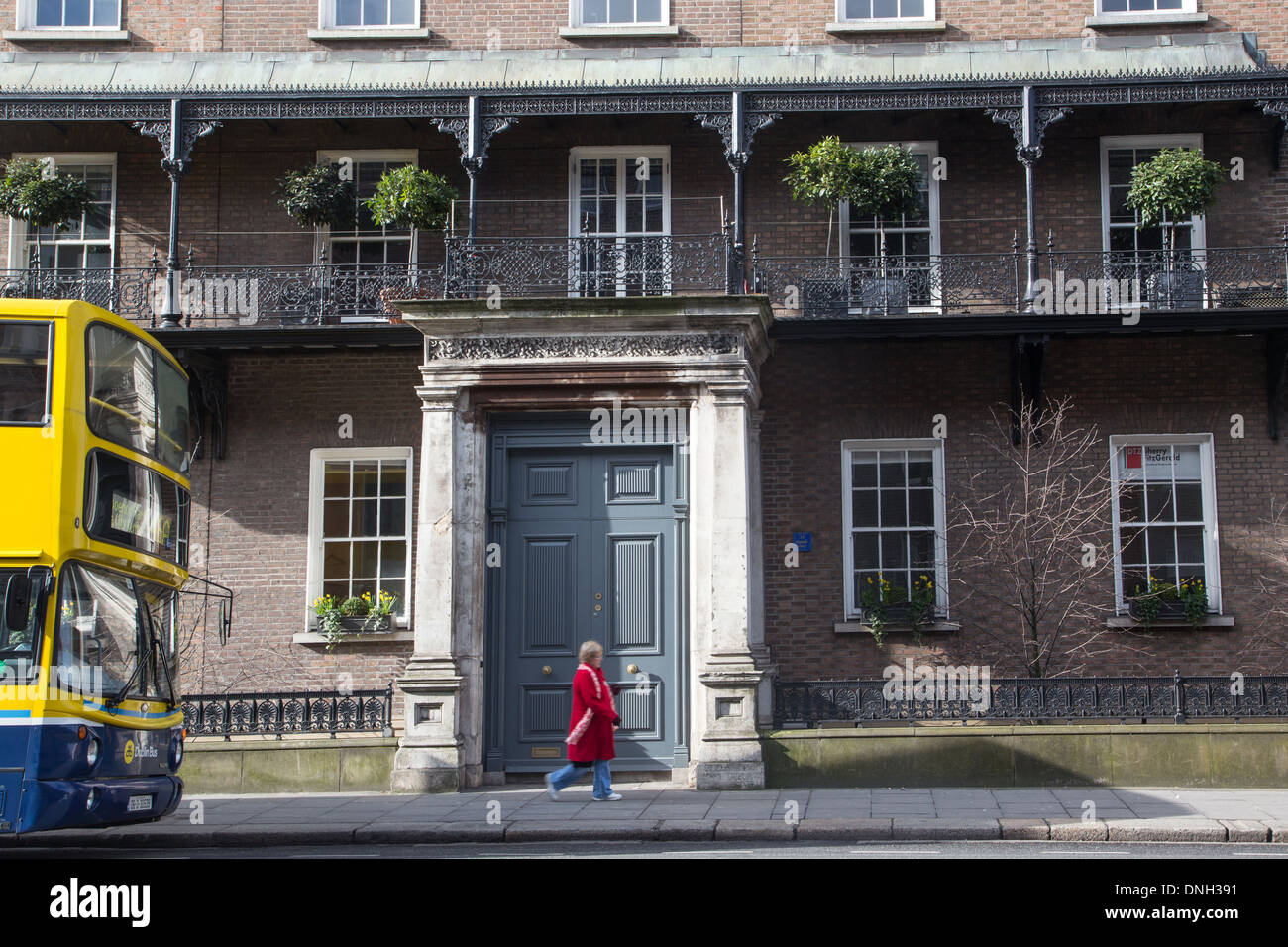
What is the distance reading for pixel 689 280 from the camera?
16.8m

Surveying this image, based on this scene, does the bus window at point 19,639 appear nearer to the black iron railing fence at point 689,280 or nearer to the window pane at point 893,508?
the black iron railing fence at point 689,280

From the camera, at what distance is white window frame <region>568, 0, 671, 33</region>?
701 inches

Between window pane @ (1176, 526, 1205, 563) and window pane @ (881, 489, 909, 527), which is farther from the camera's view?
window pane @ (881, 489, 909, 527)

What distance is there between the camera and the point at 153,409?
12.2m

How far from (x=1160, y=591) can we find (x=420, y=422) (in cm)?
914

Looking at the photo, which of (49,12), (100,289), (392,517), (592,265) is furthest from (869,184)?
(49,12)

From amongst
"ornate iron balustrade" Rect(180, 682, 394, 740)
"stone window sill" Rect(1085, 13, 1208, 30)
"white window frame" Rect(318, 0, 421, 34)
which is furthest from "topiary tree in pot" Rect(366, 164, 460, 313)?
"stone window sill" Rect(1085, 13, 1208, 30)

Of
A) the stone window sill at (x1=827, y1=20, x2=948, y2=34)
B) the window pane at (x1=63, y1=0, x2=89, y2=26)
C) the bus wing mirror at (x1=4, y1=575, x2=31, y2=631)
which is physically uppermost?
the window pane at (x1=63, y1=0, x2=89, y2=26)

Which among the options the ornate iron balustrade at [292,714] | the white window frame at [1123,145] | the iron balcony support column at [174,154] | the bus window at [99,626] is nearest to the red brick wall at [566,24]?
the white window frame at [1123,145]

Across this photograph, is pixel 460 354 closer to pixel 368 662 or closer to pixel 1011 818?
pixel 368 662

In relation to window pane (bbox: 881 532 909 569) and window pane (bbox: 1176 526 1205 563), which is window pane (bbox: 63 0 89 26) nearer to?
A: window pane (bbox: 881 532 909 569)

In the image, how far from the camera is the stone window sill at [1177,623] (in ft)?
53.4

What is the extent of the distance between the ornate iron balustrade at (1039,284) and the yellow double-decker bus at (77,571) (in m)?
7.95

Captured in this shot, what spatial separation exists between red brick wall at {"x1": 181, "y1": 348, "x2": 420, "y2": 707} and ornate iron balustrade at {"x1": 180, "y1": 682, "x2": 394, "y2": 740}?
1.74m
